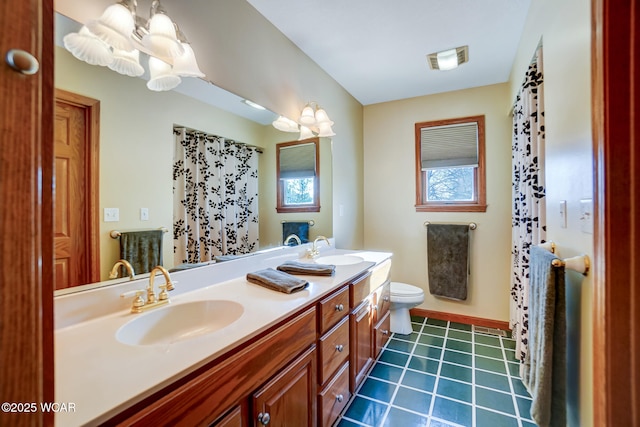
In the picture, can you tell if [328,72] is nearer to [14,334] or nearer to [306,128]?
[306,128]

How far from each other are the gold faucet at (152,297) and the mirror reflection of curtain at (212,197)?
0.21 metres

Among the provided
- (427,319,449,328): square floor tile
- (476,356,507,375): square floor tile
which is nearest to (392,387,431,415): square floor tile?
(476,356,507,375): square floor tile

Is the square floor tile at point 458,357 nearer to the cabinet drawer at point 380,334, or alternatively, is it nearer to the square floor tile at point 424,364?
the square floor tile at point 424,364

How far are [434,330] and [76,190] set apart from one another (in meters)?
2.87

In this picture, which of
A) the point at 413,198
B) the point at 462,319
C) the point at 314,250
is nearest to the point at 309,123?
the point at 314,250

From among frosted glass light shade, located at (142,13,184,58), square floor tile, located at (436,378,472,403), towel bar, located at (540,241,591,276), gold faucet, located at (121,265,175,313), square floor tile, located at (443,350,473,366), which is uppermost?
frosted glass light shade, located at (142,13,184,58)

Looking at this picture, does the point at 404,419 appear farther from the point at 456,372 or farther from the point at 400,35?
the point at 400,35

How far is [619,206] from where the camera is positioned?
0.70 meters

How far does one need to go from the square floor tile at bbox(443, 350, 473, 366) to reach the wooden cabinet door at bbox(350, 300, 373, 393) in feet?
2.26

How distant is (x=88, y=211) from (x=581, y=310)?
5.93 feet

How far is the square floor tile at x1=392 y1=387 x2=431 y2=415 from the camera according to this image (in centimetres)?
163

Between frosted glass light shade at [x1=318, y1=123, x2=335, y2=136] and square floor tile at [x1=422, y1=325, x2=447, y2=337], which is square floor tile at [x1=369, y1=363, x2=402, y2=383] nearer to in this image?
square floor tile at [x1=422, y1=325, x2=447, y2=337]

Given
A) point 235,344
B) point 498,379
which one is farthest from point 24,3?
point 498,379

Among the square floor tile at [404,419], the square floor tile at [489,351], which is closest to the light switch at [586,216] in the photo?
the square floor tile at [404,419]
